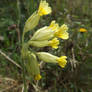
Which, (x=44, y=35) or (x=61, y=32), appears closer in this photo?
(x=44, y=35)

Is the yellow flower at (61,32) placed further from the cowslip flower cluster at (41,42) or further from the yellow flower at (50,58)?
the yellow flower at (50,58)

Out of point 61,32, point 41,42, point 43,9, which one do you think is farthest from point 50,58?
point 43,9

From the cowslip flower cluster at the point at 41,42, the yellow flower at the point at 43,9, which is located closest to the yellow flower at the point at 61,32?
the cowslip flower cluster at the point at 41,42

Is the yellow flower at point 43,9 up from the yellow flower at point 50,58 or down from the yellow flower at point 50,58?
up

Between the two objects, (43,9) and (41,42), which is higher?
(43,9)

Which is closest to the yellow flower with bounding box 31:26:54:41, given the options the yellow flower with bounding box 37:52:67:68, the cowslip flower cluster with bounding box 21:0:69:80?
the cowslip flower cluster with bounding box 21:0:69:80

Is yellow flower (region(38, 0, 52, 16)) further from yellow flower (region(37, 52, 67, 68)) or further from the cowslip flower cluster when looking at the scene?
yellow flower (region(37, 52, 67, 68))

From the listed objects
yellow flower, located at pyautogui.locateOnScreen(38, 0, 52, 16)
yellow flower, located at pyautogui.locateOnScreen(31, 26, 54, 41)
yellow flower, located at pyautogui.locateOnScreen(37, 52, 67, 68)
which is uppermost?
yellow flower, located at pyautogui.locateOnScreen(38, 0, 52, 16)

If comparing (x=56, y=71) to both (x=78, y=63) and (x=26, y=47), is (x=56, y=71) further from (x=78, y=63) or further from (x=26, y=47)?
(x=26, y=47)

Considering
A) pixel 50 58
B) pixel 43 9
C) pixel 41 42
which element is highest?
pixel 43 9

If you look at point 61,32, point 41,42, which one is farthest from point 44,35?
point 61,32

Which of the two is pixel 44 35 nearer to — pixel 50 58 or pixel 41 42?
pixel 41 42
